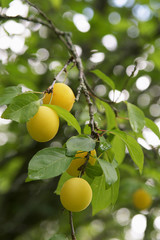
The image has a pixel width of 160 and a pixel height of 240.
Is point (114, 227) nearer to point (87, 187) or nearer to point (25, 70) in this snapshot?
point (25, 70)

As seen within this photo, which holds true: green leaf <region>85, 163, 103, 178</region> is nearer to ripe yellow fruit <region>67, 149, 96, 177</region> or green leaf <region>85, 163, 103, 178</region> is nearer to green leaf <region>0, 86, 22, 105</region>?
ripe yellow fruit <region>67, 149, 96, 177</region>

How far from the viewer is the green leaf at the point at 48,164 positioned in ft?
2.10

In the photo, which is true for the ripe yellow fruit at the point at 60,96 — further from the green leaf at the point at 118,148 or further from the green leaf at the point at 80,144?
the green leaf at the point at 118,148

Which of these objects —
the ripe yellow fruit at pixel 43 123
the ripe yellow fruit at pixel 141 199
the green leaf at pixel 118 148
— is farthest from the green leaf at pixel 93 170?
the ripe yellow fruit at pixel 141 199

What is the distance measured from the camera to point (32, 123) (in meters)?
0.71

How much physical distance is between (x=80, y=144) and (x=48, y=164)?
92mm

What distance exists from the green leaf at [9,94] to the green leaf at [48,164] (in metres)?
0.16

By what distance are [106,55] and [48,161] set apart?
192cm

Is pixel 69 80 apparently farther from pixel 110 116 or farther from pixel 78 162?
pixel 78 162

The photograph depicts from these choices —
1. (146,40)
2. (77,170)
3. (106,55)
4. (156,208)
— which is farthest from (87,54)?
(77,170)

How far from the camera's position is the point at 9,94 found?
2.38ft

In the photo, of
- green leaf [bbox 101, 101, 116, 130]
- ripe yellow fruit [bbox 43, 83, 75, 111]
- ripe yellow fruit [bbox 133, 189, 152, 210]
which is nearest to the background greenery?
ripe yellow fruit [bbox 133, 189, 152, 210]

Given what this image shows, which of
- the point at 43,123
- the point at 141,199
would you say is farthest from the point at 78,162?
the point at 141,199

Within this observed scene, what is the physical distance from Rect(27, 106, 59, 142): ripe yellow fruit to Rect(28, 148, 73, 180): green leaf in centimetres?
5
